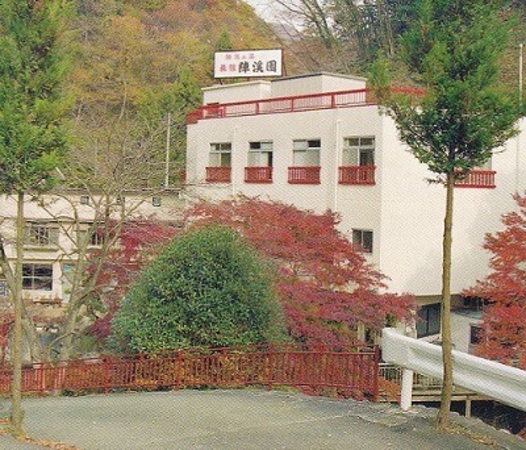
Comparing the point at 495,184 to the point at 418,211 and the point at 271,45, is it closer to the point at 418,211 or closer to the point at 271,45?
the point at 418,211

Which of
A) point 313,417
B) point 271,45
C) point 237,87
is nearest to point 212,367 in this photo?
point 313,417

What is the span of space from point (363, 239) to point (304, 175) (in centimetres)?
348

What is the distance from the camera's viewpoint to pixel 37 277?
34.2m

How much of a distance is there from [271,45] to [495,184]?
33637 millimetres

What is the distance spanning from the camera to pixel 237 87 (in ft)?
108

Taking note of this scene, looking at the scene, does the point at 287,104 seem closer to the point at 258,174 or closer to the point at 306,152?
the point at 306,152

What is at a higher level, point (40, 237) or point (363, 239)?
point (363, 239)

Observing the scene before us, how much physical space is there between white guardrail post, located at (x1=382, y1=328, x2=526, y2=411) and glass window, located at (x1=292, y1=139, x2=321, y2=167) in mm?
Answer: 16013

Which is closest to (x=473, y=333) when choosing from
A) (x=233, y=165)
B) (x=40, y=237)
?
(x=233, y=165)

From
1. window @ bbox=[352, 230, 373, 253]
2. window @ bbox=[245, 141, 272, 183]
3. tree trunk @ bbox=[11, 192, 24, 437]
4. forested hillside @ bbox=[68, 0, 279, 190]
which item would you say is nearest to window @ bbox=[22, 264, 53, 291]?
forested hillside @ bbox=[68, 0, 279, 190]

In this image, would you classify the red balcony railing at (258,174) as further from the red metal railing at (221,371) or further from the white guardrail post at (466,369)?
the white guardrail post at (466,369)

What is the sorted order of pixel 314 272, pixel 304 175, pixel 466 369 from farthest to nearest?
pixel 304 175 → pixel 314 272 → pixel 466 369

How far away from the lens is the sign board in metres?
33.8

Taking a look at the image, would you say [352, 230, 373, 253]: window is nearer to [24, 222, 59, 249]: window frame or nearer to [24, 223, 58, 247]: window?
[24, 223, 58, 247]: window
